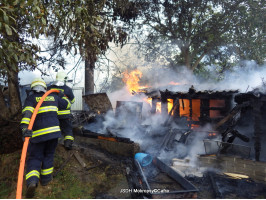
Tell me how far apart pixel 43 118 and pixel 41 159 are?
0.79 metres

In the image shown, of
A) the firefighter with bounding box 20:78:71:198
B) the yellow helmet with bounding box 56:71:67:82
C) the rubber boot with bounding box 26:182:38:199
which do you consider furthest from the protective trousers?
the yellow helmet with bounding box 56:71:67:82

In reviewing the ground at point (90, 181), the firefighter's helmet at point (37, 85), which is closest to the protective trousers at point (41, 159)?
the ground at point (90, 181)

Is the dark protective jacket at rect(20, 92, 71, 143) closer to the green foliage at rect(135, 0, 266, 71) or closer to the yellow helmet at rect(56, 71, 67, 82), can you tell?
the yellow helmet at rect(56, 71, 67, 82)

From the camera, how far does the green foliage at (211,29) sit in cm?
1320

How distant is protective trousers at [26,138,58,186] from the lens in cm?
356

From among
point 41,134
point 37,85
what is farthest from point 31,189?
point 37,85

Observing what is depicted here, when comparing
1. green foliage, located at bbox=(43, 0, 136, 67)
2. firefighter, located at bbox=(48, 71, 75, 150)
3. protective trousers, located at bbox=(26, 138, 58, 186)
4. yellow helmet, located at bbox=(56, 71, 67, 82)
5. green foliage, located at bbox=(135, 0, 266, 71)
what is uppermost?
green foliage, located at bbox=(135, 0, 266, 71)

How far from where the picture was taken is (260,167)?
198 inches

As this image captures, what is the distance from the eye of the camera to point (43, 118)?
3.73 metres

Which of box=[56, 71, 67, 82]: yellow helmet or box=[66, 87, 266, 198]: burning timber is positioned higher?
box=[56, 71, 67, 82]: yellow helmet

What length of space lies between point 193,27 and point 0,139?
15.6 meters

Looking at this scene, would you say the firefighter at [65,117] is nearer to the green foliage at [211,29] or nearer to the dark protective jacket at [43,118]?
the dark protective jacket at [43,118]

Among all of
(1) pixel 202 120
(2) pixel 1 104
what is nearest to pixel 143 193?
(2) pixel 1 104

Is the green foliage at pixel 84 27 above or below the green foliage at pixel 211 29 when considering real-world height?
below
